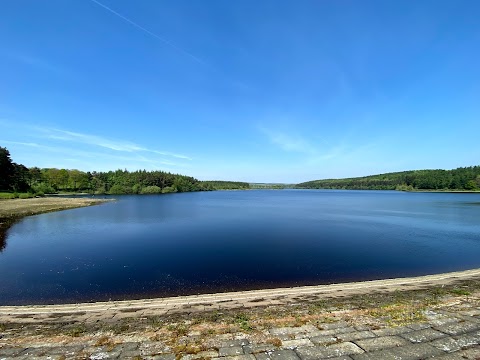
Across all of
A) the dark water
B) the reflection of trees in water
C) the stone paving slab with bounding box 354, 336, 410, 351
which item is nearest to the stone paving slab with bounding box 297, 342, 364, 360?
the stone paving slab with bounding box 354, 336, 410, 351

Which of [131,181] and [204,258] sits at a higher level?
[131,181]

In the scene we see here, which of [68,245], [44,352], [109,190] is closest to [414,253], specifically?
[44,352]

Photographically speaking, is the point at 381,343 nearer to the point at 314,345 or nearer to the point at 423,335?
the point at 423,335

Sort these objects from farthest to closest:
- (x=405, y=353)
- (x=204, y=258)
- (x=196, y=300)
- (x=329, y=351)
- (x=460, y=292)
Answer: (x=204, y=258) < (x=196, y=300) < (x=460, y=292) < (x=329, y=351) < (x=405, y=353)

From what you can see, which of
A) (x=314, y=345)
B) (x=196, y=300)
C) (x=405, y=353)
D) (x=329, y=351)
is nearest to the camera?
(x=405, y=353)

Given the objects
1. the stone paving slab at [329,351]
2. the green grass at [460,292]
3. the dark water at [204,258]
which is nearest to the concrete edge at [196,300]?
the green grass at [460,292]

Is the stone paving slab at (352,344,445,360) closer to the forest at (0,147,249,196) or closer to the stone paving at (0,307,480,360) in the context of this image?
the stone paving at (0,307,480,360)

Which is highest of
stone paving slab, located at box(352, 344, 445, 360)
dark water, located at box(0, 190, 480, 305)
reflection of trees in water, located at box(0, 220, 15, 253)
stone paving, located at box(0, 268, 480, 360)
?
stone paving slab, located at box(352, 344, 445, 360)

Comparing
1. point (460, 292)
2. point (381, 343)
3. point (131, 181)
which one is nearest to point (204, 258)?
point (460, 292)

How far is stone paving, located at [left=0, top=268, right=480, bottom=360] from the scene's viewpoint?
214 inches

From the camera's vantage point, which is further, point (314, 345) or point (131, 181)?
point (131, 181)

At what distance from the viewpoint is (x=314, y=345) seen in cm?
589

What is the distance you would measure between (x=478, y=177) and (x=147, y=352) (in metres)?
186

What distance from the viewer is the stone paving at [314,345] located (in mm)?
5430
